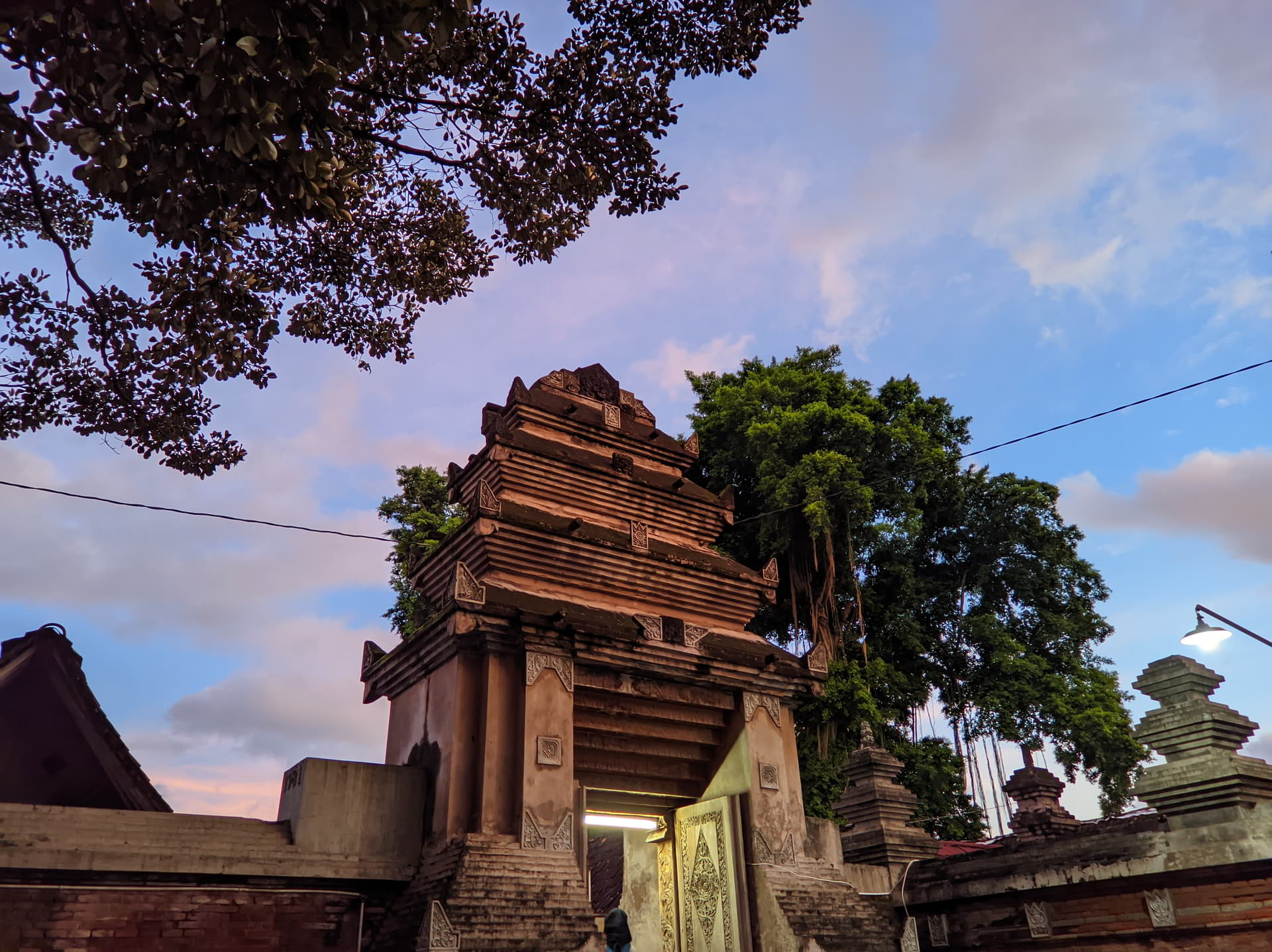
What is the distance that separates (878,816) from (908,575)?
13524 millimetres

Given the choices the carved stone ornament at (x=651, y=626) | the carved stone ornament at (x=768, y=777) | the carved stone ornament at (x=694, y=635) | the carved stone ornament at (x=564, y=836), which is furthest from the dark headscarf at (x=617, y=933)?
the carved stone ornament at (x=694, y=635)

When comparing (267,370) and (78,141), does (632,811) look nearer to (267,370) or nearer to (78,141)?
(267,370)

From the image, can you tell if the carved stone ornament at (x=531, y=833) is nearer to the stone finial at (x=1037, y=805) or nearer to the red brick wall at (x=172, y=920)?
the red brick wall at (x=172, y=920)

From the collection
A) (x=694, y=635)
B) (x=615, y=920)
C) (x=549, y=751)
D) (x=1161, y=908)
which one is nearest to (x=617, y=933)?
(x=615, y=920)

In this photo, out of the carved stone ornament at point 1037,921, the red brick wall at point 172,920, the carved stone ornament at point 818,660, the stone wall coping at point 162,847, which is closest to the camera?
the red brick wall at point 172,920

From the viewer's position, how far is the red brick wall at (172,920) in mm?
8516

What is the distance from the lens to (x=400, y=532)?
1038 inches

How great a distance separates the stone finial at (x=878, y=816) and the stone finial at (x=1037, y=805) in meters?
1.68

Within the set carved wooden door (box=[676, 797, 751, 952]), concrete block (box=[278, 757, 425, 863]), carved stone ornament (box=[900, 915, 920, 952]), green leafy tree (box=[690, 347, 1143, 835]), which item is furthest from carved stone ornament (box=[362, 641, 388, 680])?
green leafy tree (box=[690, 347, 1143, 835])

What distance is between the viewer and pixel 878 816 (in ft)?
46.0

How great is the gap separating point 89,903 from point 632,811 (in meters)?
7.19

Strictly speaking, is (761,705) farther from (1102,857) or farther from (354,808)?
(354,808)

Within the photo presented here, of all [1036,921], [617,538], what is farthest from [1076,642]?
[617,538]

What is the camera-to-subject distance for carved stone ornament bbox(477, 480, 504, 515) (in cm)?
1240
